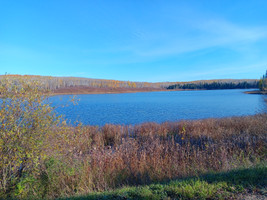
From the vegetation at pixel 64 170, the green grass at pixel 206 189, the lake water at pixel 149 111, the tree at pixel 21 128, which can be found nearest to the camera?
the green grass at pixel 206 189

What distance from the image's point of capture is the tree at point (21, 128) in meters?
4.50

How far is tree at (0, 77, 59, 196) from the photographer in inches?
177

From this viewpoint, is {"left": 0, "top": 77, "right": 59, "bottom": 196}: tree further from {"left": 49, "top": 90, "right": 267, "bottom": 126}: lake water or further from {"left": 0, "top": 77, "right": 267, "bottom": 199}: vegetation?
{"left": 49, "top": 90, "right": 267, "bottom": 126}: lake water

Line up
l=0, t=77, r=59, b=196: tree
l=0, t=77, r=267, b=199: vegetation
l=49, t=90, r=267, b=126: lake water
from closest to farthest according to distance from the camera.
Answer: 1. l=0, t=77, r=267, b=199: vegetation
2. l=0, t=77, r=59, b=196: tree
3. l=49, t=90, r=267, b=126: lake water

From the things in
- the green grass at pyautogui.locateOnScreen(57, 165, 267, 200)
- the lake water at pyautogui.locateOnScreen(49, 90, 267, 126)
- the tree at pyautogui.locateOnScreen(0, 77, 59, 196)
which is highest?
the tree at pyautogui.locateOnScreen(0, 77, 59, 196)

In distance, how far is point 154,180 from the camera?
542 centimetres

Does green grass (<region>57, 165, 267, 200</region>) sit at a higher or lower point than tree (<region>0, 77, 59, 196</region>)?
lower

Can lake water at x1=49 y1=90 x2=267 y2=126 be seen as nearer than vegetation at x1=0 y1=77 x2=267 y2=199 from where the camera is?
No

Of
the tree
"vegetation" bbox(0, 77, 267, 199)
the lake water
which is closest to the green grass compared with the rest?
"vegetation" bbox(0, 77, 267, 199)

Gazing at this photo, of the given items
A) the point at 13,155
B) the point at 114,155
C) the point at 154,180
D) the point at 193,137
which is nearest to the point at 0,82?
the point at 13,155

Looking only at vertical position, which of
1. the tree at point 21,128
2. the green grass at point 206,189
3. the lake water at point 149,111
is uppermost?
the tree at point 21,128

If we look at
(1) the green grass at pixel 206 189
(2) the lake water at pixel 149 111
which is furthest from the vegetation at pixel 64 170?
(2) the lake water at pixel 149 111

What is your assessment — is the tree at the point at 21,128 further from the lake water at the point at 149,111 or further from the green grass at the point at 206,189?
the green grass at the point at 206,189

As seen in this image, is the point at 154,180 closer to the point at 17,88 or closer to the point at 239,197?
the point at 239,197
